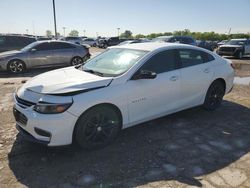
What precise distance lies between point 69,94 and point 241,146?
9.47 ft

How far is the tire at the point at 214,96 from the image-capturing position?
20.4ft

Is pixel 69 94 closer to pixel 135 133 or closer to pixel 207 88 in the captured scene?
pixel 135 133

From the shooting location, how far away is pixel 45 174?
12.4 feet

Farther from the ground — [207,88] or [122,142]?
[207,88]

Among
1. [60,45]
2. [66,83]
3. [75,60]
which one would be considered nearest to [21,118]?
[66,83]

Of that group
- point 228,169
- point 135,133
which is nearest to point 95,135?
point 135,133

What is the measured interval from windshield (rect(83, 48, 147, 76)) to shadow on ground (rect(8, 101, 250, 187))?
1.15 m

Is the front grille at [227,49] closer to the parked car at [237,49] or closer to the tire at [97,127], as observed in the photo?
the parked car at [237,49]

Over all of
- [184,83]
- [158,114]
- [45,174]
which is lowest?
[45,174]

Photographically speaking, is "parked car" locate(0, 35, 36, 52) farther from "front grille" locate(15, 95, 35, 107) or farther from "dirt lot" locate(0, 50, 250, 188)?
"front grille" locate(15, 95, 35, 107)

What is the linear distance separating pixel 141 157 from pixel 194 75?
7.38 ft

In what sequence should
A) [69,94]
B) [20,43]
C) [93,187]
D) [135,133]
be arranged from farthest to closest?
1. [20,43]
2. [135,133]
3. [69,94]
4. [93,187]

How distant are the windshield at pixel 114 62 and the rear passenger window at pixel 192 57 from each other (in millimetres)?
911

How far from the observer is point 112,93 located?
172 inches
